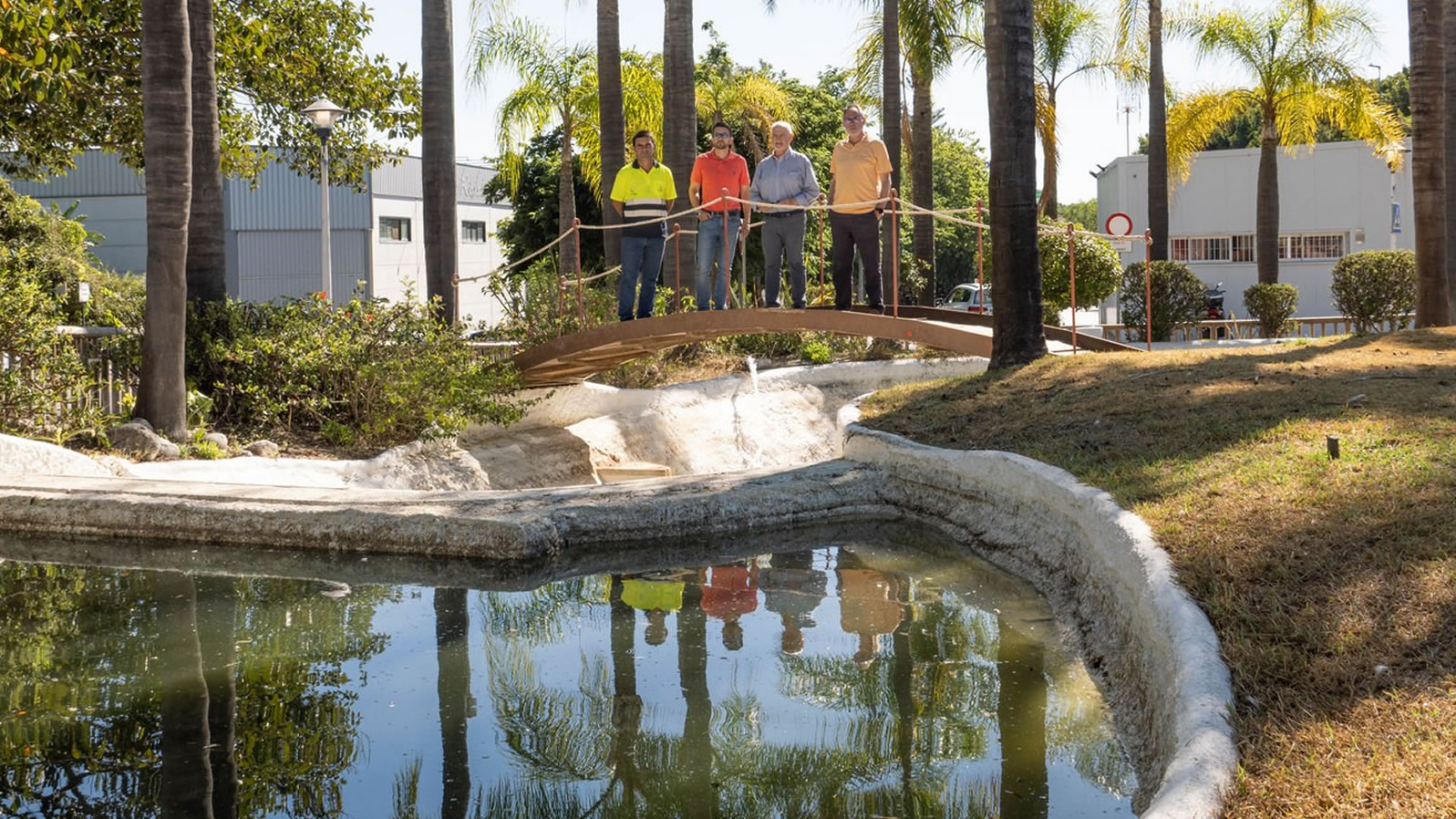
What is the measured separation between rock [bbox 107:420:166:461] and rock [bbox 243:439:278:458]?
970mm

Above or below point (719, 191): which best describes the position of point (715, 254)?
below

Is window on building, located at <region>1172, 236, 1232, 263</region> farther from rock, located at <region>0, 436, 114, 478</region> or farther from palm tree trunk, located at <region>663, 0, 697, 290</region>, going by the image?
rock, located at <region>0, 436, 114, 478</region>

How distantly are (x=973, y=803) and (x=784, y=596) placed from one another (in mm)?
3353

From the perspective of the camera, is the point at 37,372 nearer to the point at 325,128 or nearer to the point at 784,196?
the point at 784,196

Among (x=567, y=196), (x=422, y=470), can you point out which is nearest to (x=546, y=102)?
(x=567, y=196)

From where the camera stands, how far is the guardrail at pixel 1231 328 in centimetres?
2369

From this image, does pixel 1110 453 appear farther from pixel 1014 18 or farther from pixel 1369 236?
pixel 1369 236

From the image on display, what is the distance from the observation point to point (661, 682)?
6.43 metres

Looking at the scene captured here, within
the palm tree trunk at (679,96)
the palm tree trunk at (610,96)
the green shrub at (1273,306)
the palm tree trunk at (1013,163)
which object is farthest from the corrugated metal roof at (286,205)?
the palm tree trunk at (1013,163)

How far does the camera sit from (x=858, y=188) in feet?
42.3

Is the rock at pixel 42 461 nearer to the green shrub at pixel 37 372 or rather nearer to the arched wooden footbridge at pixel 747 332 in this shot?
the green shrub at pixel 37 372

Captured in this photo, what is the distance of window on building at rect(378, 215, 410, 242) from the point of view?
53219mm

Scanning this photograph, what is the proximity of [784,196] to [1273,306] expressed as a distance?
1479 centimetres

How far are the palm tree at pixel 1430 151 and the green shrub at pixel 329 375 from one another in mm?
10287
